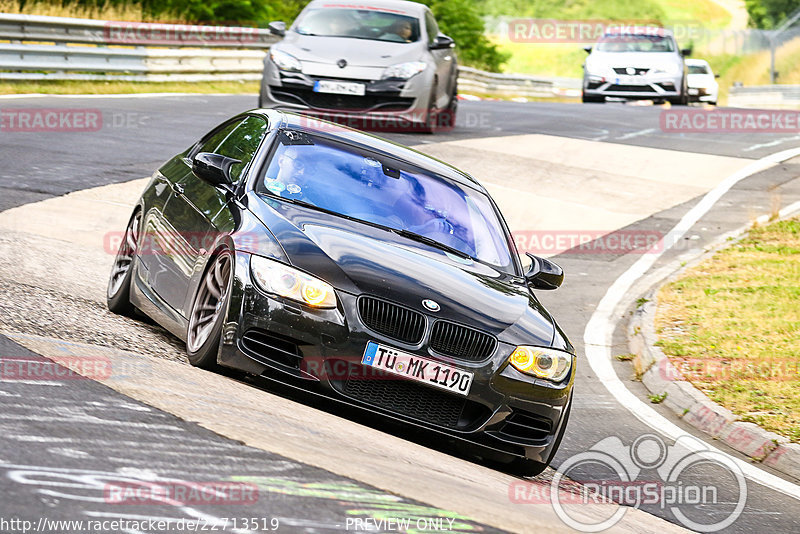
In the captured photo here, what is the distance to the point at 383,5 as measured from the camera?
18.4 m

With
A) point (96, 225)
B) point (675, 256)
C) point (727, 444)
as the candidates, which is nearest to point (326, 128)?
point (727, 444)

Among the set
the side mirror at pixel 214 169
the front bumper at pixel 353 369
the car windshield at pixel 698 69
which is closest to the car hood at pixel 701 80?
the car windshield at pixel 698 69

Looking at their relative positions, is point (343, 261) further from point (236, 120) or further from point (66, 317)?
point (236, 120)

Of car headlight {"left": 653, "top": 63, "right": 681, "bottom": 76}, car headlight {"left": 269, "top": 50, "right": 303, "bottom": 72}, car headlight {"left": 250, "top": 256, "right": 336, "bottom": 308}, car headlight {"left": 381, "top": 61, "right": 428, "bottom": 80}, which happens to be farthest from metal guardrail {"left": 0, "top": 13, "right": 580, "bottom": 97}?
car headlight {"left": 250, "top": 256, "right": 336, "bottom": 308}

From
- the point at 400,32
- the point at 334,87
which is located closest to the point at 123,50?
the point at 400,32

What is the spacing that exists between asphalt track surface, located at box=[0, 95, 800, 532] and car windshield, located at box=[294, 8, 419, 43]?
1.60 meters

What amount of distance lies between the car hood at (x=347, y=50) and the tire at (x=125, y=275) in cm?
863

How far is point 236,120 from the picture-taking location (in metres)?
8.30

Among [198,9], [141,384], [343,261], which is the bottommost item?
[198,9]

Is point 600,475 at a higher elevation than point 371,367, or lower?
lower

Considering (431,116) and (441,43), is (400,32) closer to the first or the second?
(441,43)

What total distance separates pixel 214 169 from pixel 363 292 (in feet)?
5.21

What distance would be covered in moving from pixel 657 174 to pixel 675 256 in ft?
14.4

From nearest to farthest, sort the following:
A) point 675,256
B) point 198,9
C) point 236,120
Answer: point 236,120, point 675,256, point 198,9
